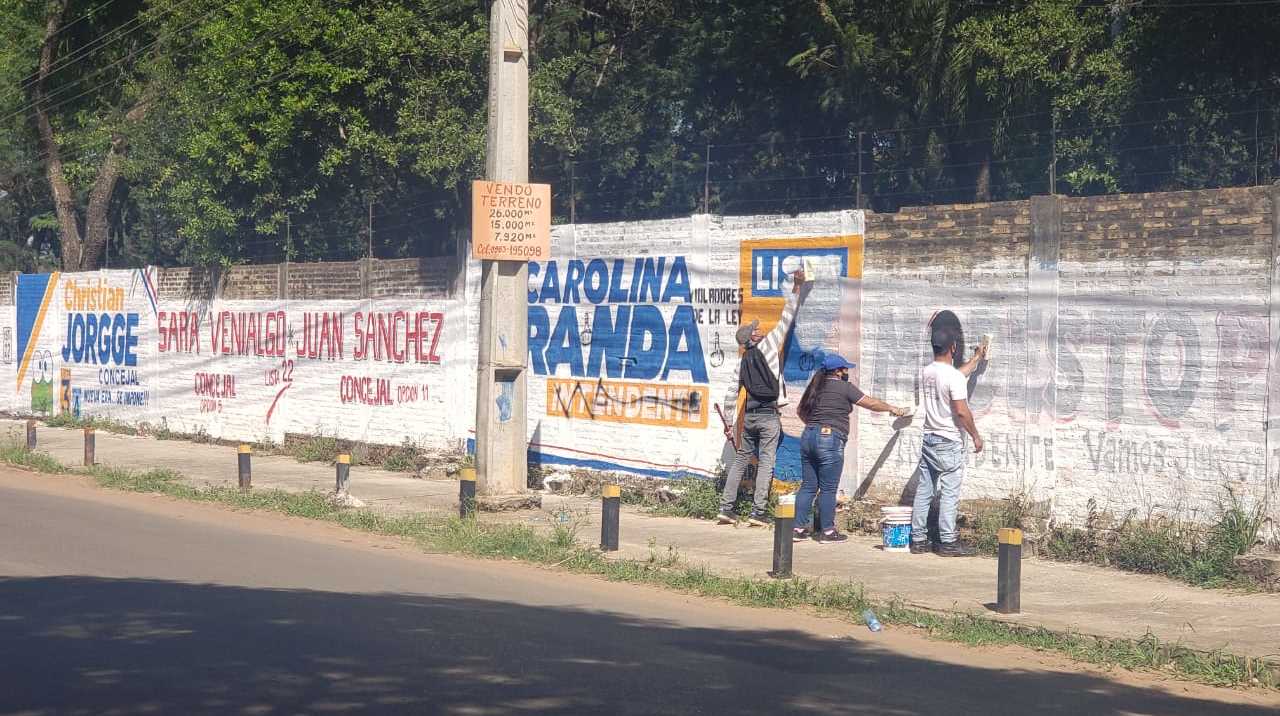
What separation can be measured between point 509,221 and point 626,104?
24.8 m

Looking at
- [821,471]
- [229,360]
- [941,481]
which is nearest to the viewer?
[941,481]

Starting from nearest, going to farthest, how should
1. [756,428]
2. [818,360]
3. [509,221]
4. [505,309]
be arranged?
1. [756,428]
2. [818,360]
3. [509,221]
4. [505,309]

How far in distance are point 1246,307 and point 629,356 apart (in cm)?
712

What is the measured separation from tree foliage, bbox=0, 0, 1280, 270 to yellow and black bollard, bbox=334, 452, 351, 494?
669 cm

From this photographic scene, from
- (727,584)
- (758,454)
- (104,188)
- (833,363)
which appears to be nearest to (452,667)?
(727,584)

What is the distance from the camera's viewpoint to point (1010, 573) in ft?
30.4

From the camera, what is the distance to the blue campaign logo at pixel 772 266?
13.9 m

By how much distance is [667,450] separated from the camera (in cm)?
1530

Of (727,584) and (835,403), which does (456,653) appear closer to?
(727,584)

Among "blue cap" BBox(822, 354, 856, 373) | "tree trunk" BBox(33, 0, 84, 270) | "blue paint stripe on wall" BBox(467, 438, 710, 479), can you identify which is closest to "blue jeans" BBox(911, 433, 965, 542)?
"blue cap" BBox(822, 354, 856, 373)

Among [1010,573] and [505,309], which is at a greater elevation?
[505,309]

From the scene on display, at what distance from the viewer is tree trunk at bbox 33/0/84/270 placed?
34750mm

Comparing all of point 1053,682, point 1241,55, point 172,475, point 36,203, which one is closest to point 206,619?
point 1053,682

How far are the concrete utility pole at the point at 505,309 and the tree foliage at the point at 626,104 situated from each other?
6841mm
